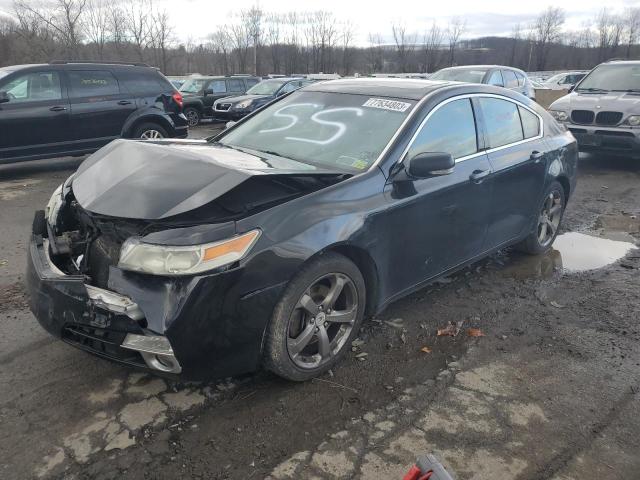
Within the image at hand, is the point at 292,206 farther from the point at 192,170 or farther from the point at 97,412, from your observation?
the point at 97,412

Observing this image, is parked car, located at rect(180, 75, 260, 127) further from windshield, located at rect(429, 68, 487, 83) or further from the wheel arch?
the wheel arch

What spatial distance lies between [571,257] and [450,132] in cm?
240

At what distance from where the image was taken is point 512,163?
13.9 ft

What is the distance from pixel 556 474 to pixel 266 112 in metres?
3.27

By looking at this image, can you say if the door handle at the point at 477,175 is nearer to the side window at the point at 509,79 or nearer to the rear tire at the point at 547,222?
the rear tire at the point at 547,222

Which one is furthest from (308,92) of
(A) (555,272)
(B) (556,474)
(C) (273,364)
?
(B) (556,474)

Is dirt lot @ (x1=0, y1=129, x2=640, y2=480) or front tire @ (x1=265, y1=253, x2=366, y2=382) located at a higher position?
front tire @ (x1=265, y1=253, x2=366, y2=382)

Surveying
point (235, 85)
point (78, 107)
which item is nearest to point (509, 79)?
point (78, 107)

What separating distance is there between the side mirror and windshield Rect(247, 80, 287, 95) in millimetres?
14729

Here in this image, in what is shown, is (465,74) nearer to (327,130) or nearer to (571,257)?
(571,257)

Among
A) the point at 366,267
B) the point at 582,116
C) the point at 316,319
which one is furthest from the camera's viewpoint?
the point at 582,116

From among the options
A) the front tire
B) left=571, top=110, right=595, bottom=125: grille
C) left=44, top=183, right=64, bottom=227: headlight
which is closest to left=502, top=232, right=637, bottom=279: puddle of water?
the front tire

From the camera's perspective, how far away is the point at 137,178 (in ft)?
9.63

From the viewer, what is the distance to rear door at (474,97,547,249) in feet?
13.5
